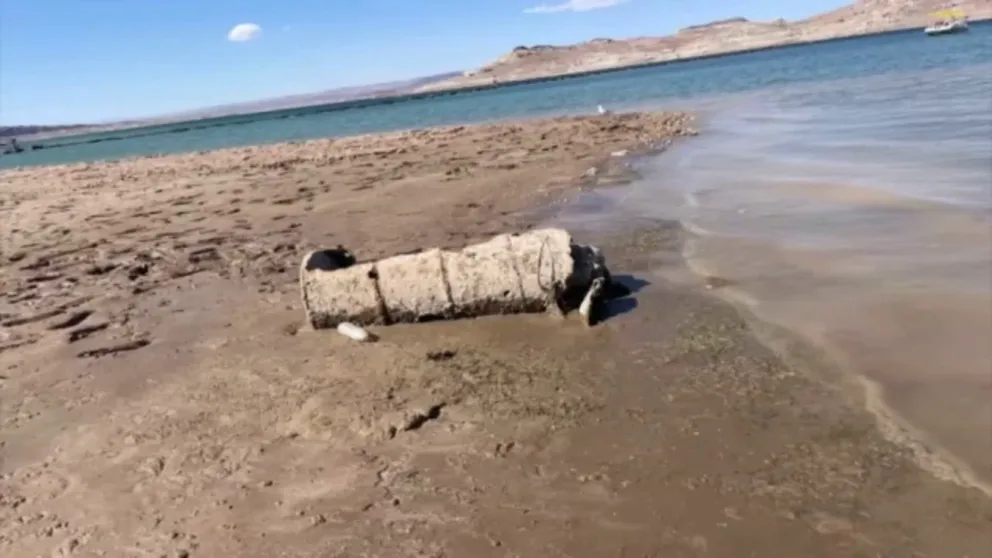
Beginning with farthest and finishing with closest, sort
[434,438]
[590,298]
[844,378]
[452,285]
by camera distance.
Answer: [452,285] < [590,298] < [844,378] < [434,438]

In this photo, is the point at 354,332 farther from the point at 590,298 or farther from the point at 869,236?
the point at 869,236

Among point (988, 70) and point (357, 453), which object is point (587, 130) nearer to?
point (988, 70)

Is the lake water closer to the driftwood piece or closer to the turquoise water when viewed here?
the driftwood piece

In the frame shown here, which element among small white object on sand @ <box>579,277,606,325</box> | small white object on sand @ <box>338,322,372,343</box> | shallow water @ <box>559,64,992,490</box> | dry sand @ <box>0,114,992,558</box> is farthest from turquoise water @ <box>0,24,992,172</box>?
small white object on sand @ <box>338,322,372,343</box>

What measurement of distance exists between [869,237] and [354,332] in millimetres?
5189

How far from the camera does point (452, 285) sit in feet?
23.1

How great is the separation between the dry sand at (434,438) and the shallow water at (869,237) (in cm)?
48

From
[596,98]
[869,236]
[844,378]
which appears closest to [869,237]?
[869,236]

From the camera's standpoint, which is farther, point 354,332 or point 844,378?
point 354,332

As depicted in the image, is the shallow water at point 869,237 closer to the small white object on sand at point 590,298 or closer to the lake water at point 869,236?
the lake water at point 869,236

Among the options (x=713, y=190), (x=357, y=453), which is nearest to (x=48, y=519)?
(x=357, y=453)

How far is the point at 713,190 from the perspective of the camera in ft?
39.4

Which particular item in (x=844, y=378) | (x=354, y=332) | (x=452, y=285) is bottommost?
(x=844, y=378)

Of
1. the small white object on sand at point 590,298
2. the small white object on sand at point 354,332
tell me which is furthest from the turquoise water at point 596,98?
the small white object on sand at point 354,332
